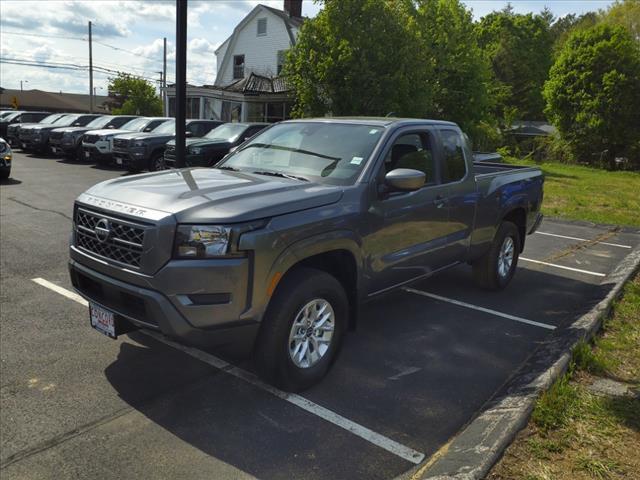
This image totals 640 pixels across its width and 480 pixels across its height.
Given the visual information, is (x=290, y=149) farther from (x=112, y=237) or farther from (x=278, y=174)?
(x=112, y=237)

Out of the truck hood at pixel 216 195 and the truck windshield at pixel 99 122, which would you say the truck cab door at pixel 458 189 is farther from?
the truck windshield at pixel 99 122

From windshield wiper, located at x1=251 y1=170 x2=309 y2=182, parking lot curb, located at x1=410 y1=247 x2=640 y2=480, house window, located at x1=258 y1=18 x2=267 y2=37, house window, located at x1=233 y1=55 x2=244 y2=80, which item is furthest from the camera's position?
house window, located at x1=233 y1=55 x2=244 y2=80

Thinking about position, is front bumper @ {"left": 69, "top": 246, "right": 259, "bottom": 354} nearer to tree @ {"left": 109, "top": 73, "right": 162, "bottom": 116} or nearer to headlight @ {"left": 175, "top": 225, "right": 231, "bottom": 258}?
headlight @ {"left": 175, "top": 225, "right": 231, "bottom": 258}

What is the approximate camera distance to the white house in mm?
29594

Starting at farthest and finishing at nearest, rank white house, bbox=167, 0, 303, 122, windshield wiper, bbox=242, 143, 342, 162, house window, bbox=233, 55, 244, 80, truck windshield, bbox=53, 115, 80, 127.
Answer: house window, bbox=233, 55, 244, 80
white house, bbox=167, 0, 303, 122
truck windshield, bbox=53, 115, 80, 127
windshield wiper, bbox=242, 143, 342, 162

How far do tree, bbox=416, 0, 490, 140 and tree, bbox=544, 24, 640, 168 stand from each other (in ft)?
27.3

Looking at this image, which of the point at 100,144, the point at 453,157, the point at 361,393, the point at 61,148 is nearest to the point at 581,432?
the point at 361,393

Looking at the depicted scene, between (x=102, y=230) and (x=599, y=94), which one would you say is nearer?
(x=102, y=230)

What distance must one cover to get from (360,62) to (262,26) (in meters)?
18.3

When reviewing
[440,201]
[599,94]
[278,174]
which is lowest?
[440,201]

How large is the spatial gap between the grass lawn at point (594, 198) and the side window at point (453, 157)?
791 centimetres

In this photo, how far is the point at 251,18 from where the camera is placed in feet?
110

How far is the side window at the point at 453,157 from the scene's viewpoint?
17.6 ft

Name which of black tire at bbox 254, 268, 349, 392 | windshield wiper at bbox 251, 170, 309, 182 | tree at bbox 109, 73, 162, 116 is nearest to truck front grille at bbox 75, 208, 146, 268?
black tire at bbox 254, 268, 349, 392
